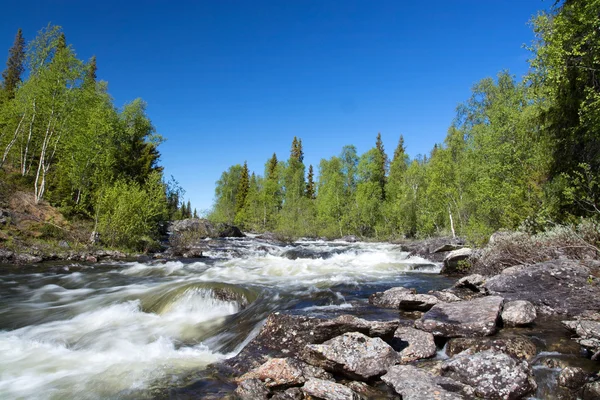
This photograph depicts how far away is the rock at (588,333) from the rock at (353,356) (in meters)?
3.11

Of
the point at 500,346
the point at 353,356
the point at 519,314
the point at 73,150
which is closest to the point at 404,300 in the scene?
the point at 519,314

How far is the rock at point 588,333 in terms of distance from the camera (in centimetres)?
517

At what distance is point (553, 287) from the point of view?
8.00 metres

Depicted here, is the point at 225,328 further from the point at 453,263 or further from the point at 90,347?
the point at 453,263

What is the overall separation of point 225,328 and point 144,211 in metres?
17.5

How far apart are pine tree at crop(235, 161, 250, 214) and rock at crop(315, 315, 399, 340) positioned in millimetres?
75887

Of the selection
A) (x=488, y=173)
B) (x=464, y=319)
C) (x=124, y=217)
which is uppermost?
(x=488, y=173)

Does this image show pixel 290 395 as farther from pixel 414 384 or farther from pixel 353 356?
pixel 414 384

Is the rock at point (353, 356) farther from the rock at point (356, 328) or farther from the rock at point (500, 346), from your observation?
the rock at point (500, 346)

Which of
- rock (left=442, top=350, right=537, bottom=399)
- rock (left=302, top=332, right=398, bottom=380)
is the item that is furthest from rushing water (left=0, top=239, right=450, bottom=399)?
rock (left=442, top=350, right=537, bottom=399)

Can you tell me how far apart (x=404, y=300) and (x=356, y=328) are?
2.94 m

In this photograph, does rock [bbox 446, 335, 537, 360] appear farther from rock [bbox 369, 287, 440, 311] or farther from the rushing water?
the rushing water

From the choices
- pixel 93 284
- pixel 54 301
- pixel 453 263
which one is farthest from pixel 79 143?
pixel 453 263

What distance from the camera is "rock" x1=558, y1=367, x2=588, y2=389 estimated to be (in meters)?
4.40
